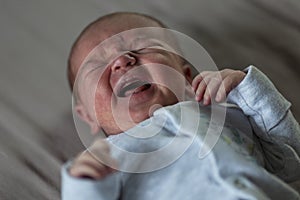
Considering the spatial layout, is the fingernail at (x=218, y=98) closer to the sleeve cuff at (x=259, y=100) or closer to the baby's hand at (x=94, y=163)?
the sleeve cuff at (x=259, y=100)

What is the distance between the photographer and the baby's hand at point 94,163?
2.44 ft

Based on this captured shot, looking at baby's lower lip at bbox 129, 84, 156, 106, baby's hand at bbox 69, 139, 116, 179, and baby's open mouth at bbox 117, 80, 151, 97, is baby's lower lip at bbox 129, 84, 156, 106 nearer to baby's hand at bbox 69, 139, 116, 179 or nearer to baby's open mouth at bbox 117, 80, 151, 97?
baby's open mouth at bbox 117, 80, 151, 97

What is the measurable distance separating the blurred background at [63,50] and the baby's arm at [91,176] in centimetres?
25

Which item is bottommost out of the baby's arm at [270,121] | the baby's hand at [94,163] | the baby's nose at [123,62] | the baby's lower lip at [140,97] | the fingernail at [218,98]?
the baby's arm at [270,121]

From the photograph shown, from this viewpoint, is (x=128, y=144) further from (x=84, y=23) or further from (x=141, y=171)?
(x=84, y=23)

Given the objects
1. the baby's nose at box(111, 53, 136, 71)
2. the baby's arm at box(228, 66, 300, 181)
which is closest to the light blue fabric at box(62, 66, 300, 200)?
the baby's arm at box(228, 66, 300, 181)

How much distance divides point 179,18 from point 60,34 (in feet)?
0.73

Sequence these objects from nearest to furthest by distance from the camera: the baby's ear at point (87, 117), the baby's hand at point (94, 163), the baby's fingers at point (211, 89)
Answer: the baby's hand at point (94, 163) < the baby's fingers at point (211, 89) < the baby's ear at point (87, 117)

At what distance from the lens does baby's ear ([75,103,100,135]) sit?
1035 millimetres

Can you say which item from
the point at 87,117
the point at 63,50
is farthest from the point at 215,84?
the point at 63,50

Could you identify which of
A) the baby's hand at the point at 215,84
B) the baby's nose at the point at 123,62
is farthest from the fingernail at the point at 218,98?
the baby's nose at the point at 123,62

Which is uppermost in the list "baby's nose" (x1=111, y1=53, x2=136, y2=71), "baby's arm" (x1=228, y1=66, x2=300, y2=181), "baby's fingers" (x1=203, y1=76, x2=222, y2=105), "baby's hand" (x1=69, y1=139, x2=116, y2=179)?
"baby's hand" (x1=69, y1=139, x2=116, y2=179)

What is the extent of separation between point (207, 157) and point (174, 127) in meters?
0.07

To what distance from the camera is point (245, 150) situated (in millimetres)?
894
